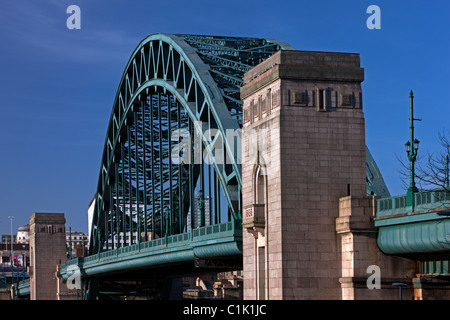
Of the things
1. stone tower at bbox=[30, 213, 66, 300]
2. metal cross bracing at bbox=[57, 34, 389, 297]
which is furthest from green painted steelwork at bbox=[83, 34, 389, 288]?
stone tower at bbox=[30, 213, 66, 300]

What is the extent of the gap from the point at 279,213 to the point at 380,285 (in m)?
5.60

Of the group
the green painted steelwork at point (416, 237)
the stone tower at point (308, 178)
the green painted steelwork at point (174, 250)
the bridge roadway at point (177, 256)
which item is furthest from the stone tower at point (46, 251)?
the green painted steelwork at point (416, 237)

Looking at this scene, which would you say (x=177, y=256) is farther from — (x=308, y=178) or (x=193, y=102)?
(x=308, y=178)

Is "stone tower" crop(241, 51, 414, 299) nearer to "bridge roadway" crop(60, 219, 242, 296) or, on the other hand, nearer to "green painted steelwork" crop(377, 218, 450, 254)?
"green painted steelwork" crop(377, 218, 450, 254)

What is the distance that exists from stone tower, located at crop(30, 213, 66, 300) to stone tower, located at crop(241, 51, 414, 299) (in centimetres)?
9811

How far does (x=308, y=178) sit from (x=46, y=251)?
105 m

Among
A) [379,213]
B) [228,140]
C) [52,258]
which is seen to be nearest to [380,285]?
[379,213]

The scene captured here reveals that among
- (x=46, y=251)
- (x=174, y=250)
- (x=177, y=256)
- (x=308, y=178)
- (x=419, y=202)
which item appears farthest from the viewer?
(x=46, y=251)

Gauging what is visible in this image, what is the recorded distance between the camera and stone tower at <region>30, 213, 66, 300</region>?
141000 millimetres

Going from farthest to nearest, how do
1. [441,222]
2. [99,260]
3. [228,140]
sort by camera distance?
[99,260]
[228,140]
[441,222]

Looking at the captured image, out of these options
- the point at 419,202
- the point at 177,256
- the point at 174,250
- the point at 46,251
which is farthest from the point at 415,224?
the point at 46,251

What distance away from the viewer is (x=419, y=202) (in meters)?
40.7
